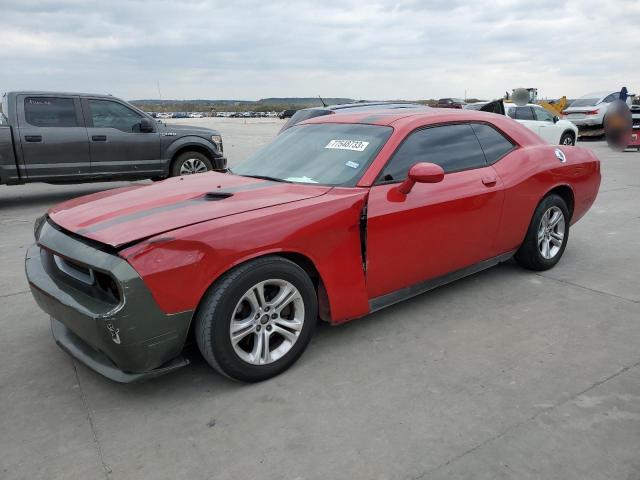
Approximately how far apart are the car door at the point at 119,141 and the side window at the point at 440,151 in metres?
6.39

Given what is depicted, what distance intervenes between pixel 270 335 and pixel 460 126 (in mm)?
2269

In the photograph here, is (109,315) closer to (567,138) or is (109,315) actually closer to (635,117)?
(567,138)

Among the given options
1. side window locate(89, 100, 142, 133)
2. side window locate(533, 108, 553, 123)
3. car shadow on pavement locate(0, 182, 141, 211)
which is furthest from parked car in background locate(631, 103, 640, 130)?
car shadow on pavement locate(0, 182, 141, 211)

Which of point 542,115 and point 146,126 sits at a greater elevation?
point 146,126

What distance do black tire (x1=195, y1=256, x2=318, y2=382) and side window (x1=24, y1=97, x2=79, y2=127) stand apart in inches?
266

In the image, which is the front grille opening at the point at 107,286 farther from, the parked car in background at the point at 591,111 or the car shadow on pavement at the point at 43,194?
the parked car in background at the point at 591,111

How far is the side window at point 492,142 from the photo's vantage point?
13.4 ft

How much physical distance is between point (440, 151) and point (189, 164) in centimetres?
658

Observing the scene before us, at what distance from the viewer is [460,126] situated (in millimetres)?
4012

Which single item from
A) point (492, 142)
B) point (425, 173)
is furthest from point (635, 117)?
point (425, 173)

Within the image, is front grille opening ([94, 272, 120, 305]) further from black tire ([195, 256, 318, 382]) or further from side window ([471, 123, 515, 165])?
side window ([471, 123, 515, 165])

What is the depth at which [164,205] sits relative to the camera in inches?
118

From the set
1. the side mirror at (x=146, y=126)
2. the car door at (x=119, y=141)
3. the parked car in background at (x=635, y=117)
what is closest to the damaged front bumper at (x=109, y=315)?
the car door at (x=119, y=141)

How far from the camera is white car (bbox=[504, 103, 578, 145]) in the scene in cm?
1498
